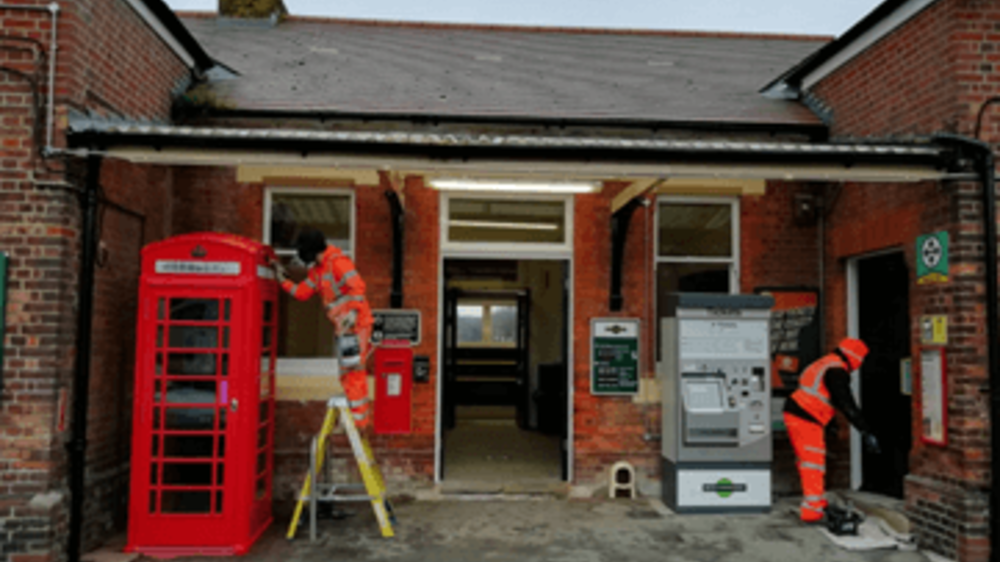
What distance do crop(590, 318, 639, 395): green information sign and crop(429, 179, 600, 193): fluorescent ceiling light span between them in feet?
4.93

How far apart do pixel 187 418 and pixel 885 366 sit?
6.67 metres

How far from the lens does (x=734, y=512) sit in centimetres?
660

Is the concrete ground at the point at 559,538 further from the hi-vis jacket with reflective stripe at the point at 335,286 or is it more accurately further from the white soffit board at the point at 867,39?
the white soffit board at the point at 867,39

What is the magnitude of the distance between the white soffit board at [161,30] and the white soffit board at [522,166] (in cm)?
183

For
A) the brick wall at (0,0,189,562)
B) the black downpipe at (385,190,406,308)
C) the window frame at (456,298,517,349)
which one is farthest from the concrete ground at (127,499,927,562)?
the window frame at (456,298,517,349)

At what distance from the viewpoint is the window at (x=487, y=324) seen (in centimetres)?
1463

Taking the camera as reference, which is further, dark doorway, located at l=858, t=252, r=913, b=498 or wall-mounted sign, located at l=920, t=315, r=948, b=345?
dark doorway, located at l=858, t=252, r=913, b=498

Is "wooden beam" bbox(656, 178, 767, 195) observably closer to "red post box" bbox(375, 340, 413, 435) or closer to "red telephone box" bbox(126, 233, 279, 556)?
"red post box" bbox(375, 340, 413, 435)

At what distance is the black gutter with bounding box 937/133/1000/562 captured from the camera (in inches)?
206

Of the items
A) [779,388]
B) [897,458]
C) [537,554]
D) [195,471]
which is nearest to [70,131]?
[195,471]

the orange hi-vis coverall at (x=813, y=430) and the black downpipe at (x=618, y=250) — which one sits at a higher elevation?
the black downpipe at (x=618, y=250)

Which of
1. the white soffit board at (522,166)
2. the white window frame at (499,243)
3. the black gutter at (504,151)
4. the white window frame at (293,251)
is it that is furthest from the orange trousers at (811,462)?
the white window frame at (293,251)

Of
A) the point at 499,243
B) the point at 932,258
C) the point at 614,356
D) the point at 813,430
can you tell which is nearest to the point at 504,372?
the point at 614,356

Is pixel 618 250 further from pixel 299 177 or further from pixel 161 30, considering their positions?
pixel 161 30
